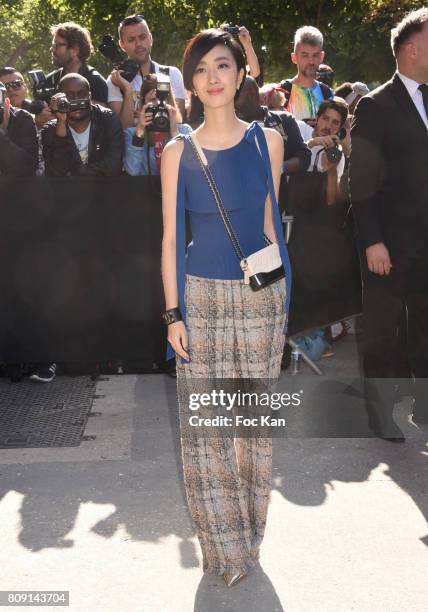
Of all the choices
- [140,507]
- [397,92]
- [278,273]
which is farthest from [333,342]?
[278,273]

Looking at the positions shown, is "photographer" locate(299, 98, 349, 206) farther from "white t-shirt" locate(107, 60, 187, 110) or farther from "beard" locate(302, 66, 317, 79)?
"white t-shirt" locate(107, 60, 187, 110)

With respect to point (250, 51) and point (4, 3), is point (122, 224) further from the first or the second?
point (4, 3)

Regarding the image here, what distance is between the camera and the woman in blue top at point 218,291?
3920 mm

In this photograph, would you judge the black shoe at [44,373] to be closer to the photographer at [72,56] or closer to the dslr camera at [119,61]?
the photographer at [72,56]

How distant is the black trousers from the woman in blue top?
2.02 meters

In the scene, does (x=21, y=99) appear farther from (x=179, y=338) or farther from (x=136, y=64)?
(x=179, y=338)

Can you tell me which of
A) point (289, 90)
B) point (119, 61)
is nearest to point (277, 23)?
point (289, 90)

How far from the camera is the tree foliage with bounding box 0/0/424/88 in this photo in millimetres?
28078

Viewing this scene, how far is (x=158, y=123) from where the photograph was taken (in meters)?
6.89

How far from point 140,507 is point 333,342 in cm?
372

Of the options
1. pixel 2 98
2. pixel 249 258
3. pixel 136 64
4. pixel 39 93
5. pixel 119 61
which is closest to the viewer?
pixel 249 258

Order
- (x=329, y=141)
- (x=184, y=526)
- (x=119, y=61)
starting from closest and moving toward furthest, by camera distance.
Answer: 1. (x=184, y=526)
2. (x=329, y=141)
3. (x=119, y=61)

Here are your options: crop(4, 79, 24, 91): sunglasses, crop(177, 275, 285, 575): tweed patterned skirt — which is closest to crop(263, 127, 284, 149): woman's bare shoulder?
crop(177, 275, 285, 575): tweed patterned skirt
